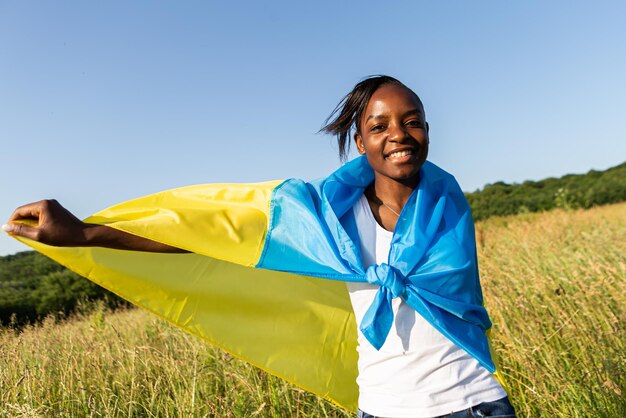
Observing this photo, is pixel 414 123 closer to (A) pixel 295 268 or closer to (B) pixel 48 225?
(A) pixel 295 268

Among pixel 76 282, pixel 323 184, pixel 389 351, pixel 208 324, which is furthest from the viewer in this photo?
pixel 76 282

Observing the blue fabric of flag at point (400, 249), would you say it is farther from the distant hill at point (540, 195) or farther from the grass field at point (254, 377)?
the distant hill at point (540, 195)

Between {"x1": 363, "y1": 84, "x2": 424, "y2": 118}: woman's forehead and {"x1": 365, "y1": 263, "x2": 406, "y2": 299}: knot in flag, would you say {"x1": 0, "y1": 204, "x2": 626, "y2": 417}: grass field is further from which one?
{"x1": 363, "y1": 84, "x2": 424, "y2": 118}: woman's forehead

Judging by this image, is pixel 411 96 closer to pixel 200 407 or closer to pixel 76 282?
pixel 200 407

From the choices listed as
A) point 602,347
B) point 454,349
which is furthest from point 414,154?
point 602,347

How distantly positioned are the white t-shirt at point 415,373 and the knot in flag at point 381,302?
0.16 ft

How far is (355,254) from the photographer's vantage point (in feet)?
5.97

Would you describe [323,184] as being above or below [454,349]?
above

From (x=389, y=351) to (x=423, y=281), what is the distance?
0.83 feet

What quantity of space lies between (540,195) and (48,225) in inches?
1044

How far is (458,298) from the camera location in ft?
6.15

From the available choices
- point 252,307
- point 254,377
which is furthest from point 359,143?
point 254,377

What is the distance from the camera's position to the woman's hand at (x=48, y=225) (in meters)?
1.79

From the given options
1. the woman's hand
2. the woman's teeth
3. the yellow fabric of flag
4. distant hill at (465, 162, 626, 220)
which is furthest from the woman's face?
distant hill at (465, 162, 626, 220)
